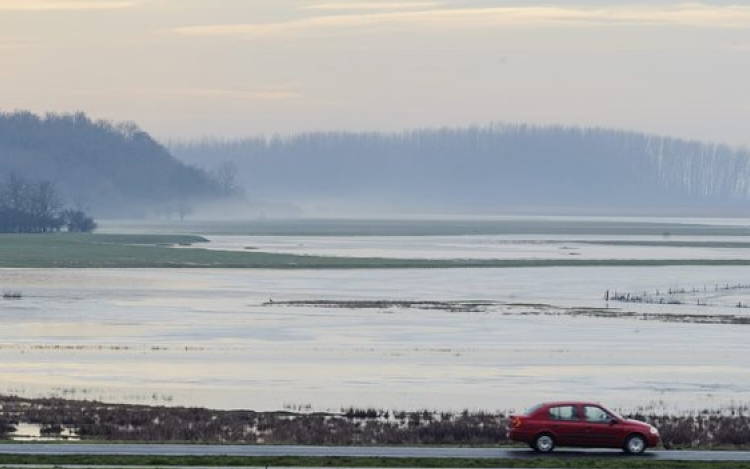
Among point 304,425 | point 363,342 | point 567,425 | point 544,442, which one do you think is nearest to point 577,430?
point 567,425

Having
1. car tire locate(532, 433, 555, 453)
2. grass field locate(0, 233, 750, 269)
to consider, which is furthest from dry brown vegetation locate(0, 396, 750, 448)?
grass field locate(0, 233, 750, 269)

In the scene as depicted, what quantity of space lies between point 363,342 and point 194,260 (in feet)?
243

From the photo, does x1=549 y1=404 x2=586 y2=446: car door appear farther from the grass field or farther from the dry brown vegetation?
the grass field

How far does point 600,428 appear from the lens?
1447 inches

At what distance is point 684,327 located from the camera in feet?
270

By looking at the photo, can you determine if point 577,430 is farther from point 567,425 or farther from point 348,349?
point 348,349

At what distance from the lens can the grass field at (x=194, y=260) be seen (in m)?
138

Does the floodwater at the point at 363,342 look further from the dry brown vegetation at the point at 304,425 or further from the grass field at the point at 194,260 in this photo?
the grass field at the point at 194,260

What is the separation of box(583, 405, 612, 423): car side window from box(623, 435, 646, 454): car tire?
2.17 feet

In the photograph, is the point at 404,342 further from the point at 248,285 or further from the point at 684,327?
the point at 248,285

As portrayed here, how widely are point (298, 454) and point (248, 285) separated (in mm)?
77730

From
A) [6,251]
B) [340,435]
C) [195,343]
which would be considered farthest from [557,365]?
[6,251]

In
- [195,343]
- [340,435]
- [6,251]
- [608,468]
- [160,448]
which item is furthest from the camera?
[6,251]

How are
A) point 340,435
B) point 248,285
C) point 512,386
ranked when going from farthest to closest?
1. point 248,285
2. point 512,386
3. point 340,435
